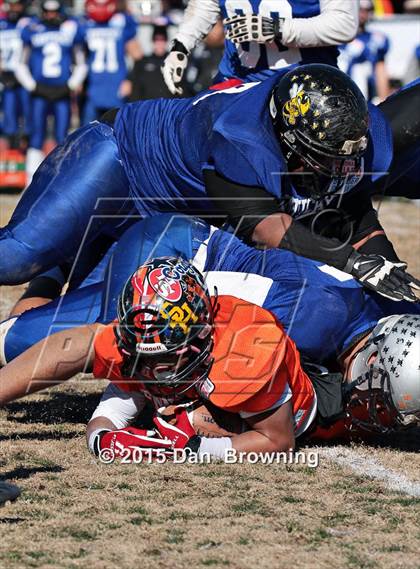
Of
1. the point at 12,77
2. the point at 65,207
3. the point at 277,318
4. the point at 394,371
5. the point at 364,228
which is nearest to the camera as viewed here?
the point at 394,371

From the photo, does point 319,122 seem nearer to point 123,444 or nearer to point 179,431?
point 179,431

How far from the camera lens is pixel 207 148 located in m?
4.29

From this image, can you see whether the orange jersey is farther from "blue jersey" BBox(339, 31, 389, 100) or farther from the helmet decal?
"blue jersey" BBox(339, 31, 389, 100)

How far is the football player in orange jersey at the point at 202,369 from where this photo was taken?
360 centimetres

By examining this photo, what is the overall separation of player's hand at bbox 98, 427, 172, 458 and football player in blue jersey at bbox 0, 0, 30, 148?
8.69 meters

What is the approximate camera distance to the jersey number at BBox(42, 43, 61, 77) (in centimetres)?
1101

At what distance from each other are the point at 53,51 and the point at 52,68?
17 cm

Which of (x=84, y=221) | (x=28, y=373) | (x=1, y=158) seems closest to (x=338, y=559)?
(x=28, y=373)

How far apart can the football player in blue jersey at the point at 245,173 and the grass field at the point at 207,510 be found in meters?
0.72

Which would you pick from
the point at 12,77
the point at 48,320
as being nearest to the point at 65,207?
the point at 48,320

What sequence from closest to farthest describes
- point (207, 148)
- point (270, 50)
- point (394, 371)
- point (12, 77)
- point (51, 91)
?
point (394, 371) → point (207, 148) → point (270, 50) → point (51, 91) → point (12, 77)

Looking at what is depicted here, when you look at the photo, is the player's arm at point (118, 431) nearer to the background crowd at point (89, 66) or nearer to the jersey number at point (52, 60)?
the background crowd at point (89, 66)

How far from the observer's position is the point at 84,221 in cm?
462

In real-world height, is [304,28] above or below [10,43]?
above
